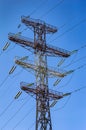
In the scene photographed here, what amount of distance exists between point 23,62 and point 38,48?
277 centimetres

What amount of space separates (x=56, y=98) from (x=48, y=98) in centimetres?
99

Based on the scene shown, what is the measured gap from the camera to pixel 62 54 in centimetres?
6950

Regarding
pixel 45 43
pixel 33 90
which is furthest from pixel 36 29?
pixel 33 90

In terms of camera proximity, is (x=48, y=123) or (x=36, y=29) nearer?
(x=48, y=123)

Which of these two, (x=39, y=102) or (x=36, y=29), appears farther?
(x=36, y=29)

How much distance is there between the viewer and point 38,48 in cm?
6950

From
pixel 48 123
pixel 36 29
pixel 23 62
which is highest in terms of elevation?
pixel 36 29

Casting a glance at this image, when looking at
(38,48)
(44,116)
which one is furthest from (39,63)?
(44,116)

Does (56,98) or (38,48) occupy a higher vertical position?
(38,48)

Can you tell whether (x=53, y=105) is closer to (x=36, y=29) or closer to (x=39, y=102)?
(x=39, y=102)

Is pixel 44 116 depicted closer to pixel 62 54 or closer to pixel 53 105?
pixel 53 105

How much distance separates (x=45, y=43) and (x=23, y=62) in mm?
3991

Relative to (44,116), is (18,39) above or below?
above

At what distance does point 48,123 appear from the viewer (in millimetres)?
66375
